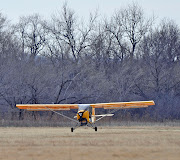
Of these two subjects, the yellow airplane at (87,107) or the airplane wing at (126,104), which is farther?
the airplane wing at (126,104)

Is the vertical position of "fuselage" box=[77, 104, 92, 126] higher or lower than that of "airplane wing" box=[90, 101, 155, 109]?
lower

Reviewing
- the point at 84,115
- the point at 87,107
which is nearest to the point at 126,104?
the point at 87,107

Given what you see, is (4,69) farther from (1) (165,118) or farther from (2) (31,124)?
(1) (165,118)

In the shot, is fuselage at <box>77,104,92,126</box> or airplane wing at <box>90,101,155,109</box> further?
airplane wing at <box>90,101,155,109</box>

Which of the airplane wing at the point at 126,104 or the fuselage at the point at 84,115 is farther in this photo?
the airplane wing at the point at 126,104

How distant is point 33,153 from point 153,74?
115 feet

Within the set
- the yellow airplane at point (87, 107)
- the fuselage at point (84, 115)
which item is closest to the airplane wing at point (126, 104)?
the yellow airplane at point (87, 107)

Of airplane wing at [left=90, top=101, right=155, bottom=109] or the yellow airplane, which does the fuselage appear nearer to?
the yellow airplane

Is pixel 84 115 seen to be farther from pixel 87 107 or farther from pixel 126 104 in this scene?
pixel 126 104

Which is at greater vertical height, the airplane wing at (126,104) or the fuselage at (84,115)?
the airplane wing at (126,104)

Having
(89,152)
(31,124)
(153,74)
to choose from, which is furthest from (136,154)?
(153,74)

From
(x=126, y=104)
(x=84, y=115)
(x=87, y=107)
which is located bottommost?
(x=84, y=115)

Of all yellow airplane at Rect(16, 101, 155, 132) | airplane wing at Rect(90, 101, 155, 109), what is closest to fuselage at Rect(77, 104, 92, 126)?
yellow airplane at Rect(16, 101, 155, 132)

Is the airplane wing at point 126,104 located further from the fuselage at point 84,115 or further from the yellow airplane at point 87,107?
the fuselage at point 84,115
